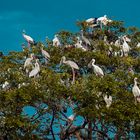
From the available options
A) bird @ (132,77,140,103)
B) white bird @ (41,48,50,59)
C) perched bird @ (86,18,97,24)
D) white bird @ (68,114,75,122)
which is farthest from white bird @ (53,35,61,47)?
bird @ (132,77,140,103)

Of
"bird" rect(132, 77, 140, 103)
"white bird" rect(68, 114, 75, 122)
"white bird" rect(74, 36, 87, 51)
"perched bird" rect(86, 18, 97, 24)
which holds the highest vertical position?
"perched bird" rect(86, 18, 97, 24)

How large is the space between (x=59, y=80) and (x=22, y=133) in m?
2.77

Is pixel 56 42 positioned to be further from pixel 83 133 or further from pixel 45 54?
pixel 83 133

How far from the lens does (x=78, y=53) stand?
31891 millimetres

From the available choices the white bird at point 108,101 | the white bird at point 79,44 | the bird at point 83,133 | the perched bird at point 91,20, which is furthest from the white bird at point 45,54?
the white bird at point 108,101

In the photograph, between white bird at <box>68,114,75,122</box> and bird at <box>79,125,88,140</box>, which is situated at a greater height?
bird at <box>79,125,88,140</box>

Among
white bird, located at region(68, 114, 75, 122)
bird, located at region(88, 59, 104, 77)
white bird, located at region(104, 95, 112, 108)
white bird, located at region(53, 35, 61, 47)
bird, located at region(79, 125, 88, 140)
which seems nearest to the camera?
white bird, located at region(104, 95, 112, 108)

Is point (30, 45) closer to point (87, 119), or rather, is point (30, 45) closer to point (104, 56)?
point (104, 56)

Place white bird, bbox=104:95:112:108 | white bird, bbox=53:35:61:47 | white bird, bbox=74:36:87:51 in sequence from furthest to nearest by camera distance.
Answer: white bird, bbox=53:35:61:47 < white bird, bbox=74:36:87:51 < white bird, bbox=104:95:112:108

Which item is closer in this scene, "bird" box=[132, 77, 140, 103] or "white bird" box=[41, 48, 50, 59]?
"bird" box=[132, 77, 140, 103]

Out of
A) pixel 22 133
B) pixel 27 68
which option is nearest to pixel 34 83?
pixel 22 133

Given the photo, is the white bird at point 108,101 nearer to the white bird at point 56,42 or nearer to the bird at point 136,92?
the bird at point 136,92

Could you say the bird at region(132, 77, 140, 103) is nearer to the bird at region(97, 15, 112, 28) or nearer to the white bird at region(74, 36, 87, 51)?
Result: the white bird at region(74, 36, 87, 51)

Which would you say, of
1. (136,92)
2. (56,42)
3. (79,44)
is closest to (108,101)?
(136,92)
